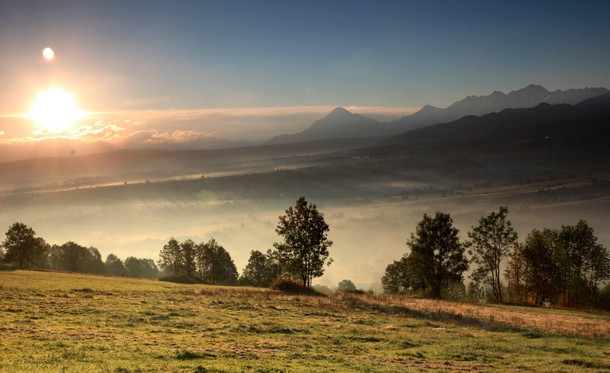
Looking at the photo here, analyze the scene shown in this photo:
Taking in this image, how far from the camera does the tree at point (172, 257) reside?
443 feet

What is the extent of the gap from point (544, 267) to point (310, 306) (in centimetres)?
5629

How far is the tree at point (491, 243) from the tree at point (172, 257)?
277 ft

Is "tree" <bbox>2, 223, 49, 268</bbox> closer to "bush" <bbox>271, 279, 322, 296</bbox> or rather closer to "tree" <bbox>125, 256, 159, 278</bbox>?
"bush" <bbox>271, 279, 322, 296</bbox>

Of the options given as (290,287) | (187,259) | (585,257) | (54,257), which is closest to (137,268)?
(54,257)

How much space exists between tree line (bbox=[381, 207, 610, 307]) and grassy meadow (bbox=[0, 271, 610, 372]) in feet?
116

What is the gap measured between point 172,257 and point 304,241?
246 feet

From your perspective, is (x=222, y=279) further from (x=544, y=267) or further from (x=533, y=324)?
(x=533, y=324)

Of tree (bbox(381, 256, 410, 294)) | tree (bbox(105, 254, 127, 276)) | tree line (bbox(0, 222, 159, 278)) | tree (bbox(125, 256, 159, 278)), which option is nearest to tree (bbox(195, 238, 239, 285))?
tree line (bbox(0, 222, 159, 278))

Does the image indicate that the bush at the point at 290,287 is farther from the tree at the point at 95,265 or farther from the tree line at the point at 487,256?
the tree at the point at 95,265

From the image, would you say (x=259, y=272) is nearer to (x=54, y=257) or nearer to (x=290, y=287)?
(x=290, y=287)

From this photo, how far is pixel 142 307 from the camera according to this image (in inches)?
1523

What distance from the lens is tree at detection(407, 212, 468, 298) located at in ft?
271

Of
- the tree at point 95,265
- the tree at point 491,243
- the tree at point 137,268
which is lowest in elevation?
the tree at point 137,268

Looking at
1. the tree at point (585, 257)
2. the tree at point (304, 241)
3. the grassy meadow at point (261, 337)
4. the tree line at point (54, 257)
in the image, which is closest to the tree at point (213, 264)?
the tree line at point (54, 257)
